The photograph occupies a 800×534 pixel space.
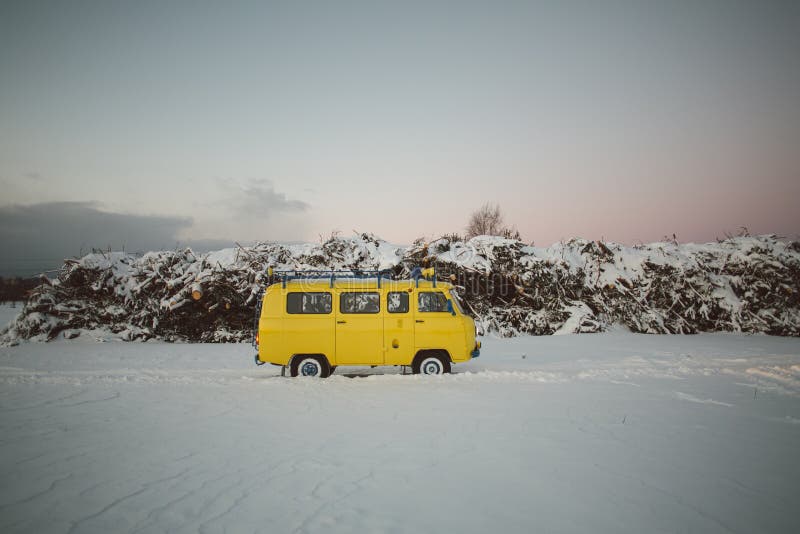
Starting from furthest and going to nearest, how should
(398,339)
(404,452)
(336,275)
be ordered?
(336,275) < (398,339) < (404,452)

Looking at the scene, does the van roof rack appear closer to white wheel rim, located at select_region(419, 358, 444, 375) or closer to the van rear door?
the van rear door

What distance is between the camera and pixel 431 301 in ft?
29.2

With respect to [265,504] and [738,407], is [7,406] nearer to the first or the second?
[265,504]

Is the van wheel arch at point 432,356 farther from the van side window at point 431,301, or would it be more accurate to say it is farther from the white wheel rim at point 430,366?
the van side window at point 431,301

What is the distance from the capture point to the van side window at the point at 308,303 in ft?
28.9

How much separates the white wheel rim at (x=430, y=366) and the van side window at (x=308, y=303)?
94.1 inches

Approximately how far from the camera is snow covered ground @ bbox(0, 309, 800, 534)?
10.9 feet

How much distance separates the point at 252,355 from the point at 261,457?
7.64 meters

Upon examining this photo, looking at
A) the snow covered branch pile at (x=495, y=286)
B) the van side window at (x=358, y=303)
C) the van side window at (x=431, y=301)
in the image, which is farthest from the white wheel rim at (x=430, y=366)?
the snow covered branch pile at (x=495, y=286)

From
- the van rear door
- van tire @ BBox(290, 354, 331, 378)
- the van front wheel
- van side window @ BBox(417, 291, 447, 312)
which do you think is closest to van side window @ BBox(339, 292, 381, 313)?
the van rear door

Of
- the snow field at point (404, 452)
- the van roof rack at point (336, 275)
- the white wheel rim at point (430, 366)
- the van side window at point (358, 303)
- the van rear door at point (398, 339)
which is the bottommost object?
the snow field at point (404, 452)

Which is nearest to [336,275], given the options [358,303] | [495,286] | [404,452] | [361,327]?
[358,303]

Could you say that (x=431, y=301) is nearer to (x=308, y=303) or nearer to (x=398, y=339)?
(x=398, y=339)

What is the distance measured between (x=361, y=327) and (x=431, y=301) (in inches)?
65.2
